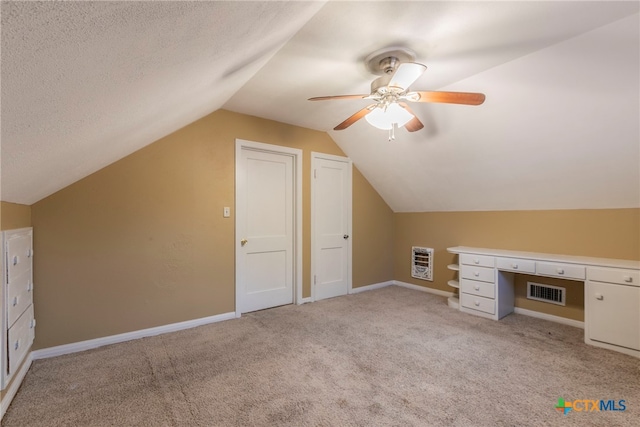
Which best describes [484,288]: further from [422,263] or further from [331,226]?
[331,226]

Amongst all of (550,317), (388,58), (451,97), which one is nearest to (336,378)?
(451,97)

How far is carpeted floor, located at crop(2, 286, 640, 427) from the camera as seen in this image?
1723 mm

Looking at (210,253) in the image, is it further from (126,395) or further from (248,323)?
(126,395)

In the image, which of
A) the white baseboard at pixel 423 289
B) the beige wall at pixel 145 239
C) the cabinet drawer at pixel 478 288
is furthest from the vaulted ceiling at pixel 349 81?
the white baseboard at pixel 423 289

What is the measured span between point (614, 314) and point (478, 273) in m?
1.12

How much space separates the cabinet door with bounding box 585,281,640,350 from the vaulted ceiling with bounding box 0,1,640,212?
863 mm

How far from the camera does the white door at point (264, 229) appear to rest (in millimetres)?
3445

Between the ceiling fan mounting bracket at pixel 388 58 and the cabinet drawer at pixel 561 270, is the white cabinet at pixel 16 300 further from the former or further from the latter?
the cabinet drawer at pixel 561 270

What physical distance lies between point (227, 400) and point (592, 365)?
8.72ft

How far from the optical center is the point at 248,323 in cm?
320

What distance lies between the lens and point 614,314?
2475 millimetres

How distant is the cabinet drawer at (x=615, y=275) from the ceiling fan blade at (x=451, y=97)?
191 centimetres

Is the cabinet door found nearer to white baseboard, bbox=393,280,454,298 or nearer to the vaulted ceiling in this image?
the vaulted ceiling

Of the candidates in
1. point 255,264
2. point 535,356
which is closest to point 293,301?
point 255,264
